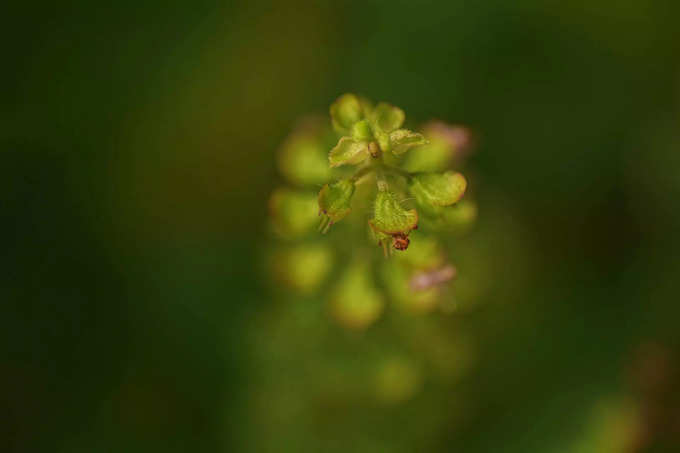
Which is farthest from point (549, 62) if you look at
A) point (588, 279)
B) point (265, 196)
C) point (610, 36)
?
point (265, 196)

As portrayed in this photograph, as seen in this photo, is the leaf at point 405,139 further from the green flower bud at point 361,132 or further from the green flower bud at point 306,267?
the green flower bud at point 306,267

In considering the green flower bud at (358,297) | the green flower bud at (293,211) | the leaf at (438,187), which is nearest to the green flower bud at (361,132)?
the leaf at (438,187)

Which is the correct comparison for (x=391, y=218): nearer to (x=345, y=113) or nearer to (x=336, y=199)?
(x=336, y=199)

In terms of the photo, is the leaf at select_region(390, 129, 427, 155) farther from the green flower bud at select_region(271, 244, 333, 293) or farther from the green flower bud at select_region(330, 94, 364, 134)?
the green flower bud at select_region(271, 244, 333, 293)

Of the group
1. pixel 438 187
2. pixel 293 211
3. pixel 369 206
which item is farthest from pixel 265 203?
pixel 438 187

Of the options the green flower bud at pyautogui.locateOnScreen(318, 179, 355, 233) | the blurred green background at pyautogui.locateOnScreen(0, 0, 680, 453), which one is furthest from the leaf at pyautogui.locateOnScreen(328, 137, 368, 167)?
the blurred green background at pyautogui.locateOnScreen(0, 0, 680, 453)

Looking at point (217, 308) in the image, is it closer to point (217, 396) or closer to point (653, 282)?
point (217, 396)
